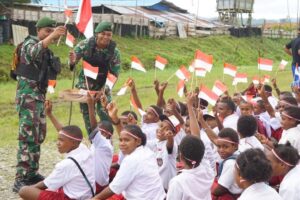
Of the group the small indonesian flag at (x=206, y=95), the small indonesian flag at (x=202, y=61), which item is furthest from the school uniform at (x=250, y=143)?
the small indonesian flag at (x=202, y=61)

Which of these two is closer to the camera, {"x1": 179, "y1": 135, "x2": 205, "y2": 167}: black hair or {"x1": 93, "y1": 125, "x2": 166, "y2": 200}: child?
{"x1": 179, "y1": 135, "x2": 205, "y2": 167}: black hair

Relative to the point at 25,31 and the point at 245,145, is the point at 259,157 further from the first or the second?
the point at 25,31

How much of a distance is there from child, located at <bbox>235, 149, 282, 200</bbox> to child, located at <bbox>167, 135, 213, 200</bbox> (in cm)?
60

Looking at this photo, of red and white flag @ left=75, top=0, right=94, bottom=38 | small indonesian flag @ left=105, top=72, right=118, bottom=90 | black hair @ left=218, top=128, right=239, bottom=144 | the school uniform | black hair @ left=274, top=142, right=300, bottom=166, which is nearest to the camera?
black hair @ left=274, top=142, right=300, bottom=166

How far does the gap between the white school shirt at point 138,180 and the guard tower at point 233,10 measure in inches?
1698

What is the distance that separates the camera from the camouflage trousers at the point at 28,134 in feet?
21.0

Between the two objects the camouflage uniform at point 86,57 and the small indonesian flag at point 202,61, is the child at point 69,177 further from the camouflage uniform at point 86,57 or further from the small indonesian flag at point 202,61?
the small indonesian flag at point 202,61

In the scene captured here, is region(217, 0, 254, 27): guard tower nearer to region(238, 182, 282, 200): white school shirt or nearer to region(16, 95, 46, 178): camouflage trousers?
region(16, 95, 46, 178): camouflage trousers

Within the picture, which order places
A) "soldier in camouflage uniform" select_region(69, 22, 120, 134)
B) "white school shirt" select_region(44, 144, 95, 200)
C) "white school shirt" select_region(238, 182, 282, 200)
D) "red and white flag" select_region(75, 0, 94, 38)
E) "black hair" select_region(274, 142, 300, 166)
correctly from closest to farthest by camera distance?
"white school shirt" select_region(238, 182, 282, 200)
"black hair" select_region(274, 142, 300, 166)
"white school shirt" select_region(44, 144, 95, 200)
"red and white flag" select_region(75, 0, 94, 38)
"soldier in camouflage uniform" select_region(69, 22, 120, 134)

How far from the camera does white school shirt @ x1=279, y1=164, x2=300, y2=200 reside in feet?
13.7

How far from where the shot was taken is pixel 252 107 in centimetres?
758

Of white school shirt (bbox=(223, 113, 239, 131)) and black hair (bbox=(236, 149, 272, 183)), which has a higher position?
black hair (bbox=(236, 149, 272, 183))

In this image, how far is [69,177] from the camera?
4973mm

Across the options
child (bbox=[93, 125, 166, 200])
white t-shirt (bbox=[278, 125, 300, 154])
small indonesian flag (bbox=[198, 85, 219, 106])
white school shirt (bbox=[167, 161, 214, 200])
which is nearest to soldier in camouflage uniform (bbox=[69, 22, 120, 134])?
small indonesian flag (bbox=[198, 85, 219, 106])
